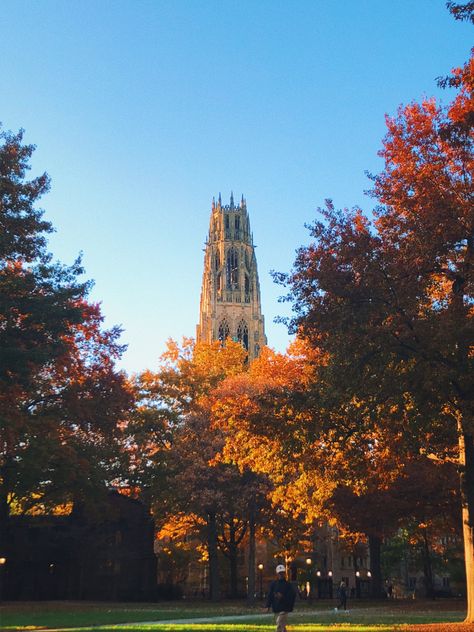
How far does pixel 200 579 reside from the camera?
2795 inches

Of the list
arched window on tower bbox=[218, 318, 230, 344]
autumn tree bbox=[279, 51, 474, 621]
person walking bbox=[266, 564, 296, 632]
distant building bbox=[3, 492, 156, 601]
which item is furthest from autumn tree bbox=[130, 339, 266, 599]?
arched window on tower bbox=[218, 318, 230, 344]

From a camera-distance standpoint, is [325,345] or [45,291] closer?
[325,345]

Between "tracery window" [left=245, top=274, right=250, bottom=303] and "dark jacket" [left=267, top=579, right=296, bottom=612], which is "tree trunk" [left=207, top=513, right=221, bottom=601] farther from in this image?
"tracery window" [left=245, top=274, right=250, bottom=303]

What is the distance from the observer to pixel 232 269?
140250 mm

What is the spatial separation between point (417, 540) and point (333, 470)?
1263 inches

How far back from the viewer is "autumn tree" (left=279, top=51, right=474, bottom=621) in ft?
59.3

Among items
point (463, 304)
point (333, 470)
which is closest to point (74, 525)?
point (333, 470)

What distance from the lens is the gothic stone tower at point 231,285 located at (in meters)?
130

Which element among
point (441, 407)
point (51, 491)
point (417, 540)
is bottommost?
point (417, 540)

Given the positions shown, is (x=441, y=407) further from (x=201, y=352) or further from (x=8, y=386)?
(x=201, y=352)

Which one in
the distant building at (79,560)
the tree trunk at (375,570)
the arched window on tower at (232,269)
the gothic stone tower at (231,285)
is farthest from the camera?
the arched window on tower at (232,269)

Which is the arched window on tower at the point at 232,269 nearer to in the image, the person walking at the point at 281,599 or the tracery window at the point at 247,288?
the tracery window at the point at 247,288

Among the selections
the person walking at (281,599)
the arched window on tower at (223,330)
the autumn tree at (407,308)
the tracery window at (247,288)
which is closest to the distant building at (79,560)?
the autumn tree at (407,308)

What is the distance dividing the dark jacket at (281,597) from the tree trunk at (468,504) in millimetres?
7284
